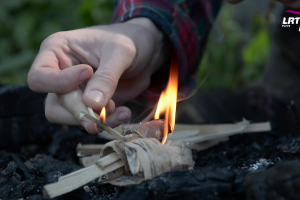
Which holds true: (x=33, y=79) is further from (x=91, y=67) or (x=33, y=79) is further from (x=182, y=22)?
(x=182, y=22)

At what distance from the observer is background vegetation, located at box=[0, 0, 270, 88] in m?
3.40

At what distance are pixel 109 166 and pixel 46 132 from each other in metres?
0.78

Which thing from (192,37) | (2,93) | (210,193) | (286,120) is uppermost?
(192,37)

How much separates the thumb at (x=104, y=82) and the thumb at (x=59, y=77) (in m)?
0.04

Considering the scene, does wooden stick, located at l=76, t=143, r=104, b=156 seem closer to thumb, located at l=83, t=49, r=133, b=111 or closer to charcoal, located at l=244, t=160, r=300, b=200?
thumb, located at l=83, t=49, r=133, b=111

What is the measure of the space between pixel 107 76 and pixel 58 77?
0.16 m

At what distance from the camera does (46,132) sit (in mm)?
1505

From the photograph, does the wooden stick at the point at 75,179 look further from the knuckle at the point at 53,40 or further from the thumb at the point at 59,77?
the knuckle at the point at 53,40

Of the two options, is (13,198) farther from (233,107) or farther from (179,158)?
(233,107)

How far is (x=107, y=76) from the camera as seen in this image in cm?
106

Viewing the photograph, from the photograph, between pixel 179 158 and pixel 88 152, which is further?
pixel 88 152

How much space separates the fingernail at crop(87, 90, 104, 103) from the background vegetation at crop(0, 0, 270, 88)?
8.13ft

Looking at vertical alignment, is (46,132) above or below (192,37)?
below

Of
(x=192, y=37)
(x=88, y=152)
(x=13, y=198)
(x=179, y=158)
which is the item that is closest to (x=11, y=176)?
(x=13, y=198)
